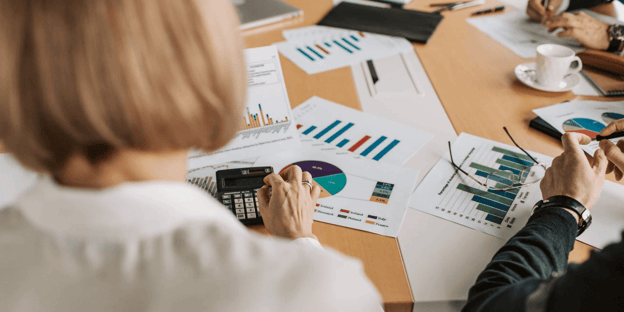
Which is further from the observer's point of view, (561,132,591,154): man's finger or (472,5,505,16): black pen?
(472,5,505,16): black pen

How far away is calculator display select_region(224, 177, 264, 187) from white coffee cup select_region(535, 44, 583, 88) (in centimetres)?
88

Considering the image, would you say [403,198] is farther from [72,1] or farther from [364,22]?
[364,22]

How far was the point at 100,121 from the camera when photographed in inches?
14.8

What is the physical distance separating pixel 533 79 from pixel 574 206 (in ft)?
2.02

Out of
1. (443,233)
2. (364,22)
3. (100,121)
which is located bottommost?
(443,233)

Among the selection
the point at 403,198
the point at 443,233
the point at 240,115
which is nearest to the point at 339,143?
the point at 403,198

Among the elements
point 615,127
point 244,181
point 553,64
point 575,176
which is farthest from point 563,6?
point 244,181

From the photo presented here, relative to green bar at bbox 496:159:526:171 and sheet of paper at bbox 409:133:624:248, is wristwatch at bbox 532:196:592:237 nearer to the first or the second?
sheet of paper at bbox 409:133:624:248

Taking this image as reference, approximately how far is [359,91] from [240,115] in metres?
0.84

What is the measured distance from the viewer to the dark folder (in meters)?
1.58

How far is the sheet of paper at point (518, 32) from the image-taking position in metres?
1.52

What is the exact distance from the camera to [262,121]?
108cm

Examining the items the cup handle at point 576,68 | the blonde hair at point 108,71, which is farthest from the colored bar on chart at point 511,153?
the blonde hair at point 108,71

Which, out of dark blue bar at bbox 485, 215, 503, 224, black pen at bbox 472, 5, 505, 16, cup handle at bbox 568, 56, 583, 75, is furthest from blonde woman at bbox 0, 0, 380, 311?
black pen at bbox 472, 5, 505, 16
